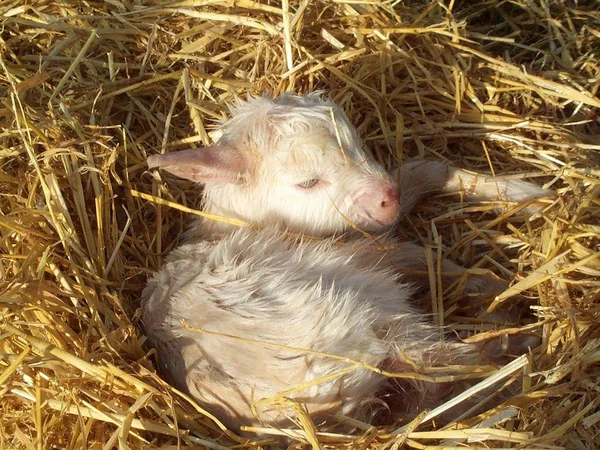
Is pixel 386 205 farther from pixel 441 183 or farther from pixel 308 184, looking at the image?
pixel 441 183

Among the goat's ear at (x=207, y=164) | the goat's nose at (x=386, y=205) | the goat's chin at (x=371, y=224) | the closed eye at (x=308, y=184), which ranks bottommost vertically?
the goat's chin at (x=371, y=224)

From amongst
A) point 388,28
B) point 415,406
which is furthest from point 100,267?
point 388,28

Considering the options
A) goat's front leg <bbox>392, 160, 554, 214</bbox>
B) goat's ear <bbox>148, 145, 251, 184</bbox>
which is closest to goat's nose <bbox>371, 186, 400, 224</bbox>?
goat's front leg <bbox>392, 160, 554, 214</bbox>

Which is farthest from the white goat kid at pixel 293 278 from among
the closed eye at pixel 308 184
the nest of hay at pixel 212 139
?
the nest of hay at pixel 212 139

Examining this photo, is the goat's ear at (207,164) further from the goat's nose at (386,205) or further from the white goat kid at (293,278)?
the goat's nose at (386,205)

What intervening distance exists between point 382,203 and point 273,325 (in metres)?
1.24

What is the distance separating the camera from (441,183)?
474 cm

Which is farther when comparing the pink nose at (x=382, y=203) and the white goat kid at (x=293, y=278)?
the pink nose at (x=382, y=203)

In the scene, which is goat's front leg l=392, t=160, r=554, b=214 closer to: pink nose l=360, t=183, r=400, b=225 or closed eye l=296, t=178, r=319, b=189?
pink nose l=360, t=183, r=400, b=225

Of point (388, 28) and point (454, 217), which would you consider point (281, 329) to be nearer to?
point (454, 217)

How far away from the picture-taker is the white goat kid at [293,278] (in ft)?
10.8

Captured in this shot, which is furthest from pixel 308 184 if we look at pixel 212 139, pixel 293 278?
pixel 212 139

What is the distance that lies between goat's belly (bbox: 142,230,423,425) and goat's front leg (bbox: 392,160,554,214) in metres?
0.94

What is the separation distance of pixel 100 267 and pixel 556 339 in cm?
260
